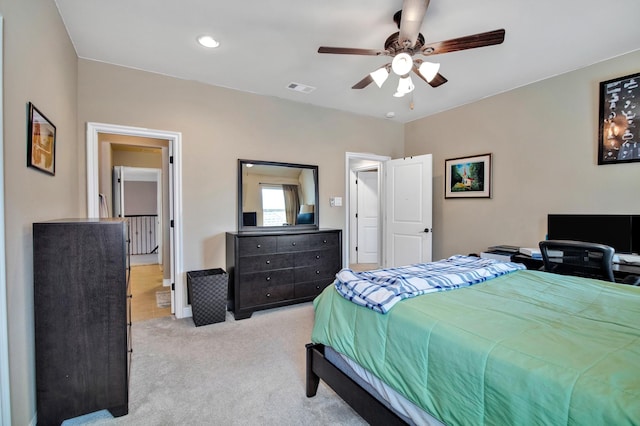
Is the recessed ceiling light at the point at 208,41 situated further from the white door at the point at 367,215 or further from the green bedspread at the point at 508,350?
the white door at the point at 367,215

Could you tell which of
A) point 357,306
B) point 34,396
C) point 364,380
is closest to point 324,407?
point 364,380

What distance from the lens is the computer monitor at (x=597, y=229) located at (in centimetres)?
284

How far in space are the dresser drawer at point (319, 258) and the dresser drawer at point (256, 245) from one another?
1.13 feet

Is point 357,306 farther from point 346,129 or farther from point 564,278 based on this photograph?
point 346,129

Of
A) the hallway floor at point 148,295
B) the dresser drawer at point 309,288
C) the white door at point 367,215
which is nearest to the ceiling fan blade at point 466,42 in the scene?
the dresser drawer at point 309,288

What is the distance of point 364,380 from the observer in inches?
61.7

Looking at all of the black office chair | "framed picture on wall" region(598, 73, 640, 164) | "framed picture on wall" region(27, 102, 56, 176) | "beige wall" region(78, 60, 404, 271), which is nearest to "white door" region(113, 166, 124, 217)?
"beige wall" region(78, 60, 404, 271)

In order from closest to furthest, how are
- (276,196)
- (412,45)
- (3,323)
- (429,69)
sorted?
1. (3,323)
2. (412,45)
3. (429,69)
4. (276,196)

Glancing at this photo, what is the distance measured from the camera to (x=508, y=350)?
41.2 inches

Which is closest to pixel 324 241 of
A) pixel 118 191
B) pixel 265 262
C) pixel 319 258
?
pixel 319 258

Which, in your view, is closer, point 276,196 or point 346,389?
point 346,389

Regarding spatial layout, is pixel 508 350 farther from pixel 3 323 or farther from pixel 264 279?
pixel 264 279

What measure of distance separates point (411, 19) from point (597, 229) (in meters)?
2.72

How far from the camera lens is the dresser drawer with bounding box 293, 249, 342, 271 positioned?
12.3 feet
